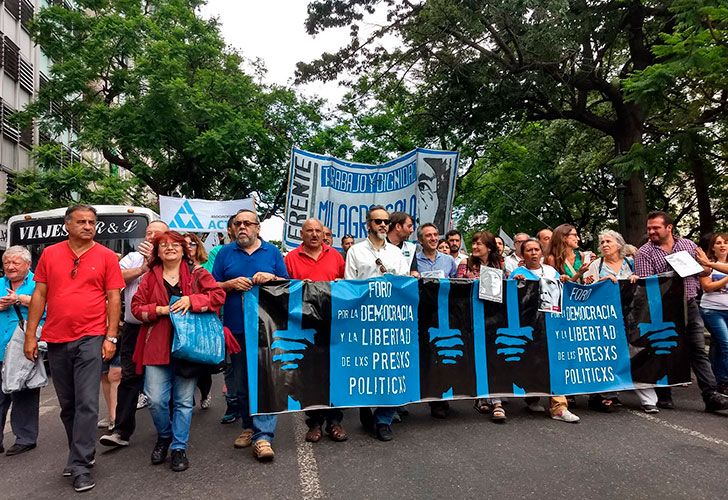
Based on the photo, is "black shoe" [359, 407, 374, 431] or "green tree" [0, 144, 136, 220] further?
"green tree" [0, 144, 136, 220]

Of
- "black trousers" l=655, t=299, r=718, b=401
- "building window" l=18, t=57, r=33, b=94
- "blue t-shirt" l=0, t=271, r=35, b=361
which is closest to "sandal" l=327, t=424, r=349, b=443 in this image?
"blue t-shirt" l=0, t=271, r=35, b=361

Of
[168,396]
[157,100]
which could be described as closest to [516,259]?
[168,396]

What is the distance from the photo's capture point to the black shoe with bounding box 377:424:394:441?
193 inches

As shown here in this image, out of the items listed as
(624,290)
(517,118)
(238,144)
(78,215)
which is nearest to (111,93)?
(238,144)

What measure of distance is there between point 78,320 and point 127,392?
38.9 inches

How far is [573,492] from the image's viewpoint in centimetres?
369

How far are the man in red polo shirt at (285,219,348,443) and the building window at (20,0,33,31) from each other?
78.2 ft

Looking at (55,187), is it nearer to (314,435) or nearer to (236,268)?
(236,268)

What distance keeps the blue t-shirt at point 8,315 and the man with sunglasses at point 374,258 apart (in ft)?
9.41

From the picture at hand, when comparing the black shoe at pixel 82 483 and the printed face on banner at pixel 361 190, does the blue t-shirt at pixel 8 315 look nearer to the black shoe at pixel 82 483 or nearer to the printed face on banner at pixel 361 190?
the black shoe at pixel 82 483

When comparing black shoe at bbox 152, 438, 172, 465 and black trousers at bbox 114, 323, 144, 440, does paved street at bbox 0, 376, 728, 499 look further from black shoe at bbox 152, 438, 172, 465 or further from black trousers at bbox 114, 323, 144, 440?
black trousers at bbox 114, 323, 144, 440

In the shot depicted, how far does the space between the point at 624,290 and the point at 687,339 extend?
86 cm

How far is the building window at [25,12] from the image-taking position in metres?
23.2

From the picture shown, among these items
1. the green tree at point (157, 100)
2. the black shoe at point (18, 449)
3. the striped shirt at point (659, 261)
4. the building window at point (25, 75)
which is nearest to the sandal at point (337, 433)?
the black shoe at point (18, 449)
